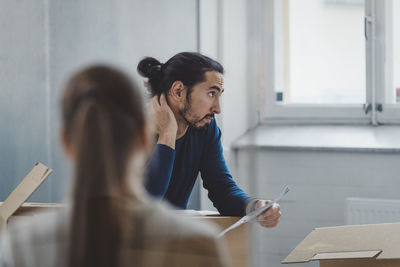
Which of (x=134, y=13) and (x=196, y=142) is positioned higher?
(x=134, y=13)

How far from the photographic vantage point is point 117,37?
2273 millimetres

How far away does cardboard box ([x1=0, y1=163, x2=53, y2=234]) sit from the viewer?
49.4 inches

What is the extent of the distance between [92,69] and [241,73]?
194 centimetres

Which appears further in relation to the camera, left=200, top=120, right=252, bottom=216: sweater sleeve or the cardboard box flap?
left=200, top=120, right=252, bottom=216: sweater sleeve

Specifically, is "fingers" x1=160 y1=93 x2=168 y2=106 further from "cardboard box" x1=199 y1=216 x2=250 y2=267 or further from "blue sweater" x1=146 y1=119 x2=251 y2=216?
"cardboard box" x1=199 y1=216 x2=250 y2=267

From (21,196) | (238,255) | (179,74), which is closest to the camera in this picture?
(238,255)

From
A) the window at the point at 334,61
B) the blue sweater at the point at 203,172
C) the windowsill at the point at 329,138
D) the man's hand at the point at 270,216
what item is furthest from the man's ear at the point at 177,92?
the window at the point at 334,61

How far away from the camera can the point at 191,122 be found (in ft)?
4.85

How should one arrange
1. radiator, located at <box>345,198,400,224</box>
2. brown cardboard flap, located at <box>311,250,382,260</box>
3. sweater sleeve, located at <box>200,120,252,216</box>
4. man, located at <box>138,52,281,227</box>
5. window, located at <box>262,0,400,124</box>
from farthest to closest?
1. window, located at <box>262,0,400,124</box>
2. radiator, located at <box>345,198,400,224</box>
3. sweater sleeve, located at <box>200,120,252,216</box>
4. man, located at <box>138,52,281,227</box>
5. brown cardboard flap, located at <box>311,250,382,260</box>

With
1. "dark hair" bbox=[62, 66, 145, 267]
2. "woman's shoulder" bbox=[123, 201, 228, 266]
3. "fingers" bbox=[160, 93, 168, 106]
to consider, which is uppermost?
"fingers" bbox=[160, 93, 168, 106]

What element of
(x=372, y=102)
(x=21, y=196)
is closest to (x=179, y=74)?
(x=21, y=196)

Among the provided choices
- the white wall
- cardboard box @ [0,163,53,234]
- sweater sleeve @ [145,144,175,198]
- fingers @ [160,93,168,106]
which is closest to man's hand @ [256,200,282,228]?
sweater sleeve @ [145,144,175,198]

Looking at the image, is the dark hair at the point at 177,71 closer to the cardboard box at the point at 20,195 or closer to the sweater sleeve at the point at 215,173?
the sweater sleeve at the point at 215,173

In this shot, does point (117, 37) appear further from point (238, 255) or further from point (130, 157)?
point (130, 157)
